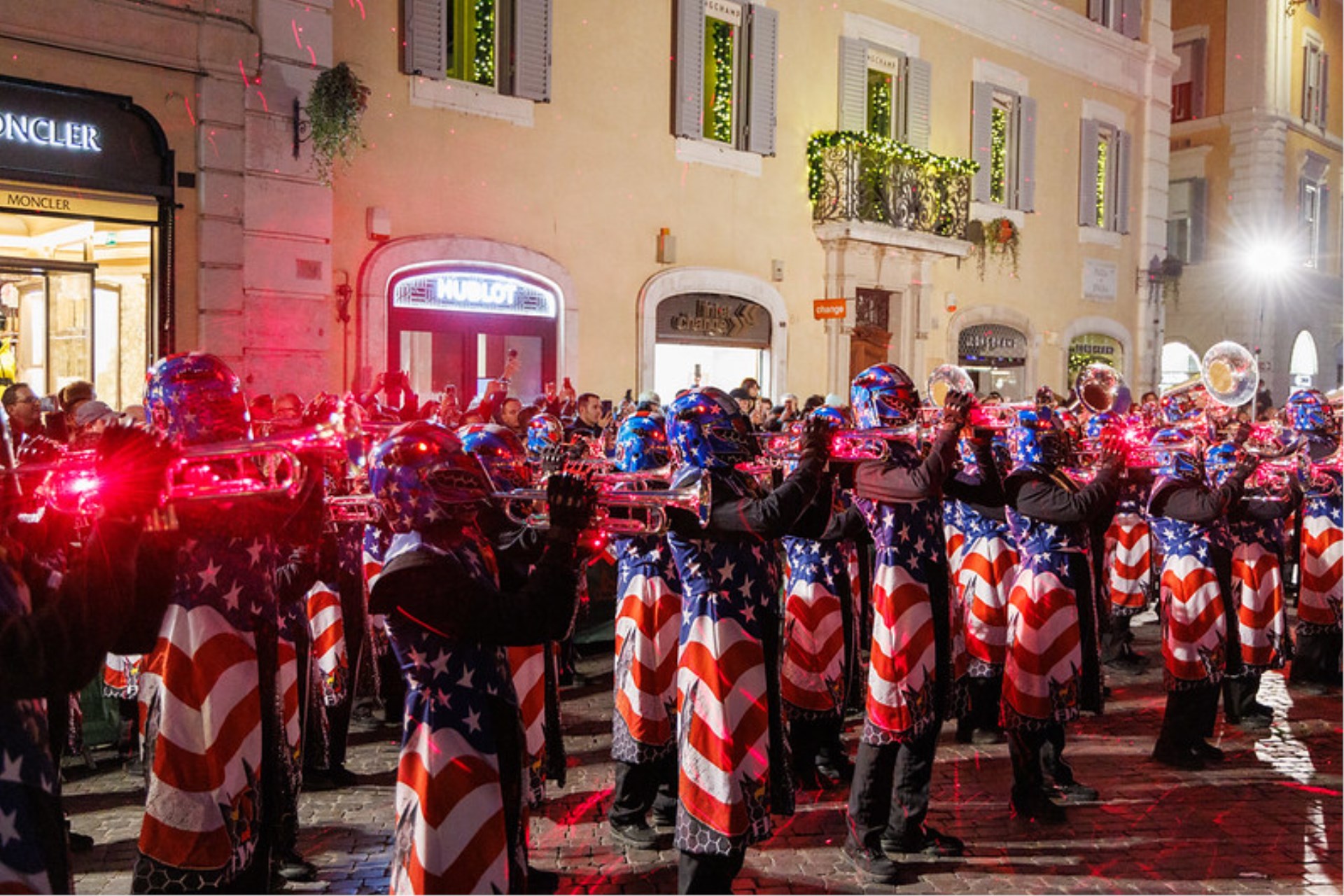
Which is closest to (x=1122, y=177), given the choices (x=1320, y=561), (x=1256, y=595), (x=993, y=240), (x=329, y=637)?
(x=993, y=240)

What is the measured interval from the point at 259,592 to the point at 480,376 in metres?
9.96

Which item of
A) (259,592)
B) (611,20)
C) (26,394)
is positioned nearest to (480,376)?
(611,20)

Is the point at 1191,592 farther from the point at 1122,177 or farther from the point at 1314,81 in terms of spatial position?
the point at 1314,81

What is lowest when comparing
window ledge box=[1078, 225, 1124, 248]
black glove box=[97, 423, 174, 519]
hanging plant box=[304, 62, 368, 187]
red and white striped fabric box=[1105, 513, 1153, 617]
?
red and white striped fabric box=[1105, 513, 1153, 617]

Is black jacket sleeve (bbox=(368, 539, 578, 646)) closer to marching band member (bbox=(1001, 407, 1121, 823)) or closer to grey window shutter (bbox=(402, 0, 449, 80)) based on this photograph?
marching band member (bbox=(1001, 407, 1121, 823))

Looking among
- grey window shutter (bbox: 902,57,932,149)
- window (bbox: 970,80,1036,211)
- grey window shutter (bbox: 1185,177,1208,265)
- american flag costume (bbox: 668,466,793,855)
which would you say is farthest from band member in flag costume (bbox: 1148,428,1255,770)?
grey window shutter (bbox: 1185,177,1208,265)

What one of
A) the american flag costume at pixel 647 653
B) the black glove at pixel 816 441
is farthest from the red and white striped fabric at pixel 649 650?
the black glove at pixel 816 441

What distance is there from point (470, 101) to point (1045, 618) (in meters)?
10.2

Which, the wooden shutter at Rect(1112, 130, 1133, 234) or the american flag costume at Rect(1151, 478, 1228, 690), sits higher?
the wooden shutter at Rect(1112, 130, 1133, 234)

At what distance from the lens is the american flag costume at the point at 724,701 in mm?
4367

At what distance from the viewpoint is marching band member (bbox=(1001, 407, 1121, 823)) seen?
6016mm

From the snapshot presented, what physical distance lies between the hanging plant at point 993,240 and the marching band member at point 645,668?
1556cm

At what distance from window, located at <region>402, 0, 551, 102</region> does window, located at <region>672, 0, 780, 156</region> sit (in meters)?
2.49

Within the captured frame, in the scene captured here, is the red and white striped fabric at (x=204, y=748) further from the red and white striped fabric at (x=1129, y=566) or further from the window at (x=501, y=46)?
the window at (x=501, y=46)
